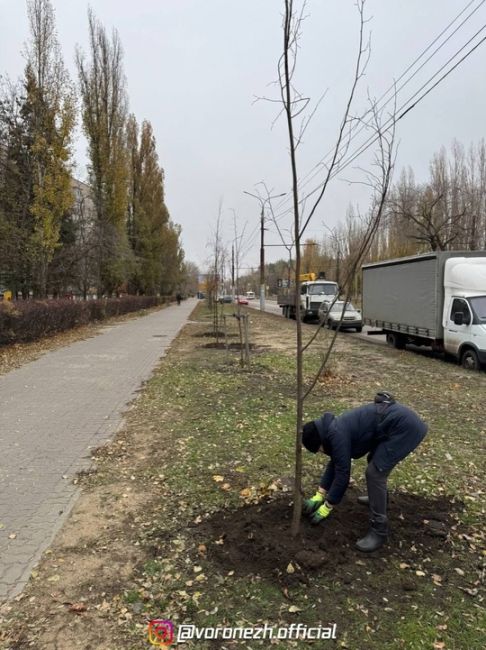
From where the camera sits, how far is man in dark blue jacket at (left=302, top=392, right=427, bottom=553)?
303 cm

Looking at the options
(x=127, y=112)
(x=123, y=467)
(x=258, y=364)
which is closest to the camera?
(x=123, y=467)

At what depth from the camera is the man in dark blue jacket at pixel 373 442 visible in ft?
9.94

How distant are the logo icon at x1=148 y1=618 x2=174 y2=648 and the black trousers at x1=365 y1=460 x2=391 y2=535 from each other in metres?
1.47

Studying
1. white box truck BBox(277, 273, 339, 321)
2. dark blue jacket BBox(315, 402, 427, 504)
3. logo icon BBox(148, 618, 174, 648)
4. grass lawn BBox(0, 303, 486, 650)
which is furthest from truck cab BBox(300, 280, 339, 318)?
logo icon BBox(148, 618, 174, 648)

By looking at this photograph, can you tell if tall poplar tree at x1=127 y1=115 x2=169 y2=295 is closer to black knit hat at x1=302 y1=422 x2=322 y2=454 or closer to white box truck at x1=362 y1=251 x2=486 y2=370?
white box truck at x1=362 y1=251 x2=486 y2=370

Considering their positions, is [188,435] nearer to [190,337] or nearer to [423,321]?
[423,321]

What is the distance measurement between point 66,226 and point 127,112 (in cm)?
1315

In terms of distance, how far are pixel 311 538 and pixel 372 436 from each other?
83 cm

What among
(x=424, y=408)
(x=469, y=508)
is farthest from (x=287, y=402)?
(x=469, y=508)

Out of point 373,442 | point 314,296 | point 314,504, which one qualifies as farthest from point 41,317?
point 314,296

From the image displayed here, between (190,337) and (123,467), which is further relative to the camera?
(190,337)

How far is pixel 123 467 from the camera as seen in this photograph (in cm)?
495

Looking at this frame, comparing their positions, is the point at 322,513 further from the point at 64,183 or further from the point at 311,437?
the point at 64,183

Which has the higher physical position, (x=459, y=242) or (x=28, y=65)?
(x=28, y=65)
